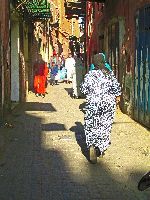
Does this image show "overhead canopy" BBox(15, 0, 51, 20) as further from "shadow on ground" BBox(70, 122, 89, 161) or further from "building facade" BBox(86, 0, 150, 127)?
"shadow on ground" BBox(70, 122, 89, 161)

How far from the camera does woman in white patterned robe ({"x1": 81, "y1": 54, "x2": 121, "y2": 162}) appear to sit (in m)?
6.94

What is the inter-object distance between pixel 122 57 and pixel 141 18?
8.40 feet

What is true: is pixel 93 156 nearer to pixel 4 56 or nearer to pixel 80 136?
pixel 80 136

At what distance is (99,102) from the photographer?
22.8 ft

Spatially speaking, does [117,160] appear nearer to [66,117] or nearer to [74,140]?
[74,140]

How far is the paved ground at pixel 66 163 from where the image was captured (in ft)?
17.7

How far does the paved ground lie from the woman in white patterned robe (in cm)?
37

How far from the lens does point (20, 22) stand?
53.0ft

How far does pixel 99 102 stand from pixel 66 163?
109 centimetres

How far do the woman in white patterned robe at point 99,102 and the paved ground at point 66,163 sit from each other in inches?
14.8

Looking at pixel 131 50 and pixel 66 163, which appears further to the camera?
pixel 131 50

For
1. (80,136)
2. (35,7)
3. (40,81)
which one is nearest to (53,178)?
(80,136)

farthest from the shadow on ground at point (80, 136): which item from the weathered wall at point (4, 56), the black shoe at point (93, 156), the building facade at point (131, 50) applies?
the weathered wall at point (4, 56)

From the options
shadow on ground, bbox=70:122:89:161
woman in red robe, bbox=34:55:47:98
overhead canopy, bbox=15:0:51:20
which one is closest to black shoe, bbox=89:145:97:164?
shadow on ground, bbox=70:122:89:161
